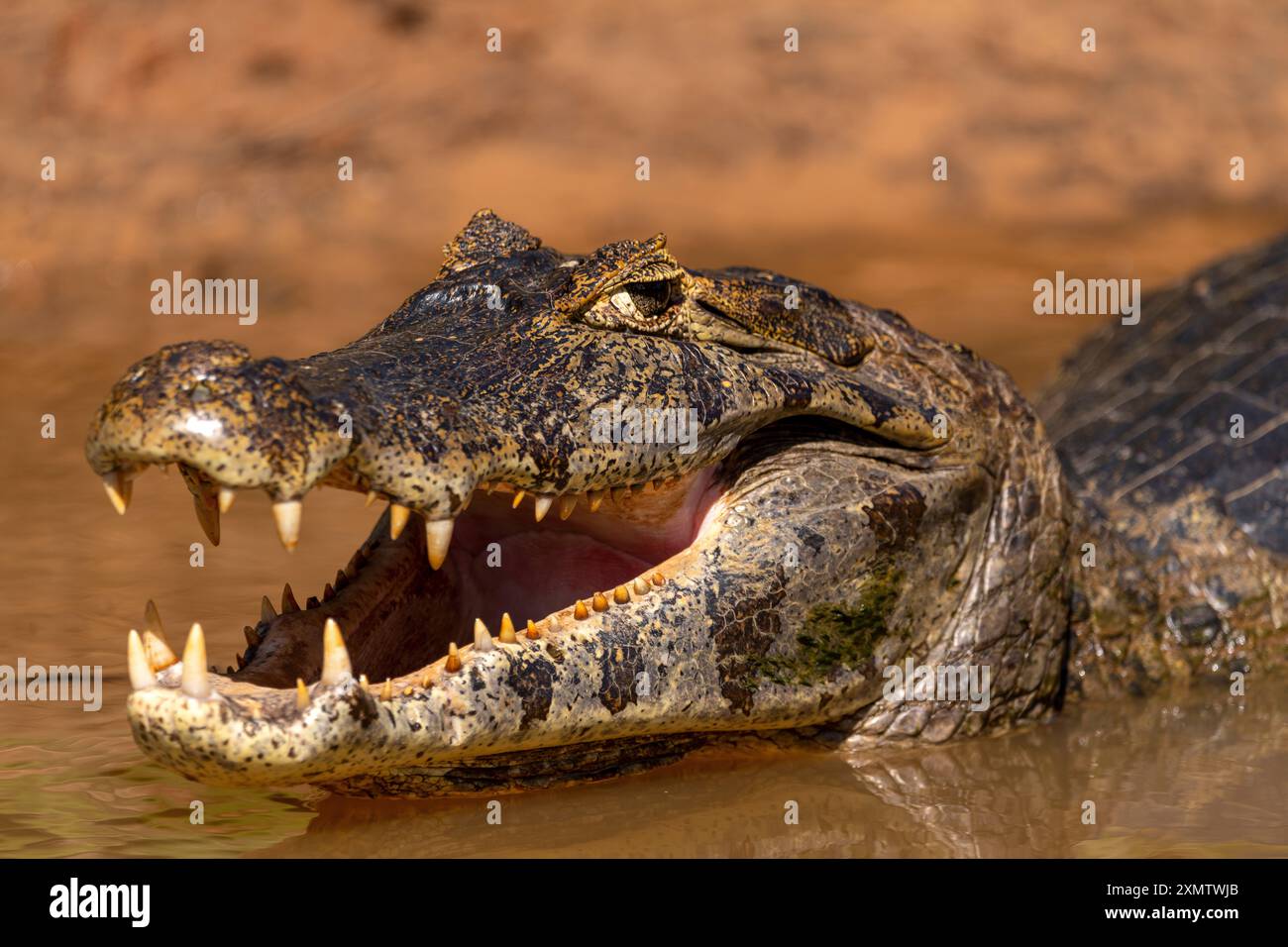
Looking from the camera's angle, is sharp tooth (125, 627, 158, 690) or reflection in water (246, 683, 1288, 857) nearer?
sharp tooth (125, 627, 158, 690)

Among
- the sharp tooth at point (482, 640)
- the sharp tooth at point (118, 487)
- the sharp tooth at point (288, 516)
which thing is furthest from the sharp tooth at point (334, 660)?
the sharp tooth at point (118, 487)

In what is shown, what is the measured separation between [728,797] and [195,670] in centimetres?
148

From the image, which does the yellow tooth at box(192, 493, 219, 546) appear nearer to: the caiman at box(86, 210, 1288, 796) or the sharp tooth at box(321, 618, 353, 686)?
the caiman at box(86, 210, 1288, 796)

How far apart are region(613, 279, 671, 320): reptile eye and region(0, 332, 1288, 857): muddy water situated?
111 cm

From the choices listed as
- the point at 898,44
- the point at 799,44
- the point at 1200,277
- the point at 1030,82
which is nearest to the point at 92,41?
the point at 799,44

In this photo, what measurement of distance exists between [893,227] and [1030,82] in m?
3.12

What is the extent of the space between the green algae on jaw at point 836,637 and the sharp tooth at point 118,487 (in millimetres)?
1451

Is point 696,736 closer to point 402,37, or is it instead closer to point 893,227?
point 893,227

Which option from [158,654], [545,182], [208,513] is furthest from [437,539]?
[545,182]

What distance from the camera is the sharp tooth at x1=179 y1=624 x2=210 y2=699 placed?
114 inches

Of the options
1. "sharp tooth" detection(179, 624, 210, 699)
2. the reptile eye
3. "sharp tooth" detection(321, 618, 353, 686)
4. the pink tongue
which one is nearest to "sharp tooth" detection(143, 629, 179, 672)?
"sharp tooth" detection(179, 624, 210, 699)

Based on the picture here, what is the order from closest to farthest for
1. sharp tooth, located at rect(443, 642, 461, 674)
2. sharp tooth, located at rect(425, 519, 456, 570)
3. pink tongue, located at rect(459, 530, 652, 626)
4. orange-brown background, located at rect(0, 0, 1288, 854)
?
sharp tooth, located at rect(425, 519, 456, 570), sharp tooth, located at rect(443, 642, 461, 674), pink tongue, located at rect(459, 530, 652, 626), orange-brown background, located at rect(0, 0, 1288, 854)

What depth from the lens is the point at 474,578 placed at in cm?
403

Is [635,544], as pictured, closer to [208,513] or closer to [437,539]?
[437,539]
